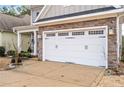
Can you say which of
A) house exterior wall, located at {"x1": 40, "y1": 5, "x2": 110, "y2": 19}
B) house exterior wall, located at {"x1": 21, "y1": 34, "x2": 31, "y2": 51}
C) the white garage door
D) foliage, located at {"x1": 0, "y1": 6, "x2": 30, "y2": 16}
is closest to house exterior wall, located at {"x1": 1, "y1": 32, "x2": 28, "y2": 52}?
house exterior wall, located at {"x1": 21, "y1": 34, "x2": 31, "y2": 51}

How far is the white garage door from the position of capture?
31.6 feet

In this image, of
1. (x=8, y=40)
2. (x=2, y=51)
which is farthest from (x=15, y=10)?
(x=2, y=51)

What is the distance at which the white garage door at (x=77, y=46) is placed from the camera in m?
9.63

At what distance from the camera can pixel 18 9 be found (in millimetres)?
35906

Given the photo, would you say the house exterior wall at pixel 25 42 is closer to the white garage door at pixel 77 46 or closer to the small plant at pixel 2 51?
the small plant at pixel 2 51

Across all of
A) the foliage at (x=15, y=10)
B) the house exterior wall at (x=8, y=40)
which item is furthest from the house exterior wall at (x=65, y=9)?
the foliage at (x=15, y=10)

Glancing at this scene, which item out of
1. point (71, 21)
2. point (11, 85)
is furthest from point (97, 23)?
point (11, 85)

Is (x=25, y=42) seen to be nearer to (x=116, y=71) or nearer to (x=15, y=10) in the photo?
(x=116, y=71)

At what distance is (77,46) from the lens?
35.1ft

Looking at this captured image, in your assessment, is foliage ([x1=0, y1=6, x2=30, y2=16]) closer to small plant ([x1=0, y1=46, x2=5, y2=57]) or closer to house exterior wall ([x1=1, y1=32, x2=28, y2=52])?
house exterior wall ([x1=1, y1=32, x2=28, y2=52])

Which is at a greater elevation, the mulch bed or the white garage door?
the white garage door

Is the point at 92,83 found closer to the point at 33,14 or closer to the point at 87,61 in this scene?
the point at 87,61

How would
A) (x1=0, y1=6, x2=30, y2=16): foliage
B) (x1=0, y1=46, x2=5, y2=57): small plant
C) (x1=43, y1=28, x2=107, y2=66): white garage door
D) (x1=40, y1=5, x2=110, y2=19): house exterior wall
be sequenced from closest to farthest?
(x1=43, y1=28, x2=107, y2=66): white garage door < (x1=40, y1=5, x2=110, y2=19): house exterior wall < (x1=0, y1=46, x2=5, y2=57): small plant < (x1=0, y1=6, x2=30, y2=16): foliage
